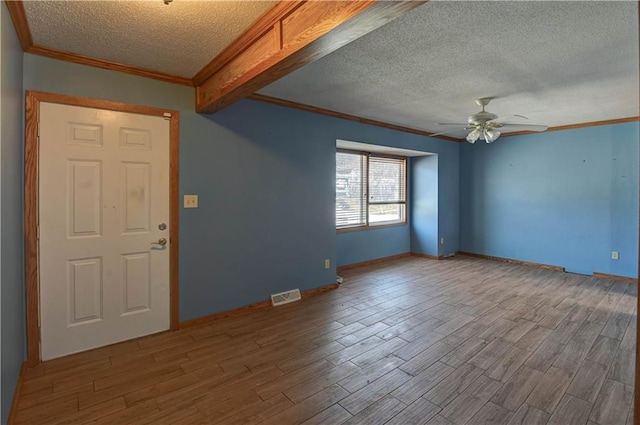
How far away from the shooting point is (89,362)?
243 centimetres

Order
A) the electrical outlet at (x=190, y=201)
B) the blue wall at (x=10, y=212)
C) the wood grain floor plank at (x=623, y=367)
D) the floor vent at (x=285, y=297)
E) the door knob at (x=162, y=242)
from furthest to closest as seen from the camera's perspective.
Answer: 1. the floor vent at (x=285, y=297)
2. the electrical outlet at (x=190, y=201)
3. the door knob at (x=162, y=242)
4. the wood grain floor plank at (x=623, y=367)
5. the blue wall at (x=10, y=212)

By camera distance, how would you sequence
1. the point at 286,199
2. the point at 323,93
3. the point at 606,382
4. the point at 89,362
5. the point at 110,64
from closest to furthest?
the point at 606,382 < the point at 89,362 < the point at 110,64 < the point at 323,93 < the point at 286,199

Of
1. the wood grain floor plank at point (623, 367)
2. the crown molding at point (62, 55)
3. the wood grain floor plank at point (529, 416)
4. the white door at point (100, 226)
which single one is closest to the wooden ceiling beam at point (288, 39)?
the crown molding at point (62, 55)

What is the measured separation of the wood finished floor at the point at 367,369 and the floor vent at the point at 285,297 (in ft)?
0.41

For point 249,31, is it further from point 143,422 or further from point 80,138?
point 143,422

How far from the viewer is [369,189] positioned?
226 inches

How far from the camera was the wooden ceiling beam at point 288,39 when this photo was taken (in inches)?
56.7

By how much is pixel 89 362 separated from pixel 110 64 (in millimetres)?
2379

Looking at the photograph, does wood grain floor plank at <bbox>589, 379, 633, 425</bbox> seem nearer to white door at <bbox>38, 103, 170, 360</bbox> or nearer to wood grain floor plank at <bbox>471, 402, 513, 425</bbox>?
wood grain floor plank at <bbox>471, 402, 513, 425</bbox>

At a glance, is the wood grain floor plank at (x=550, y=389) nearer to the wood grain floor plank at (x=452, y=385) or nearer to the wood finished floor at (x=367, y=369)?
the wood finished floor at (x=367, y=369)

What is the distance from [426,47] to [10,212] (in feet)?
9.62

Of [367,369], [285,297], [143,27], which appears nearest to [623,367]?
[367,369]

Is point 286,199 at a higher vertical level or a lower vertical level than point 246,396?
higher

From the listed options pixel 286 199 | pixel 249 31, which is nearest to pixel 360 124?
pixel 286 199
